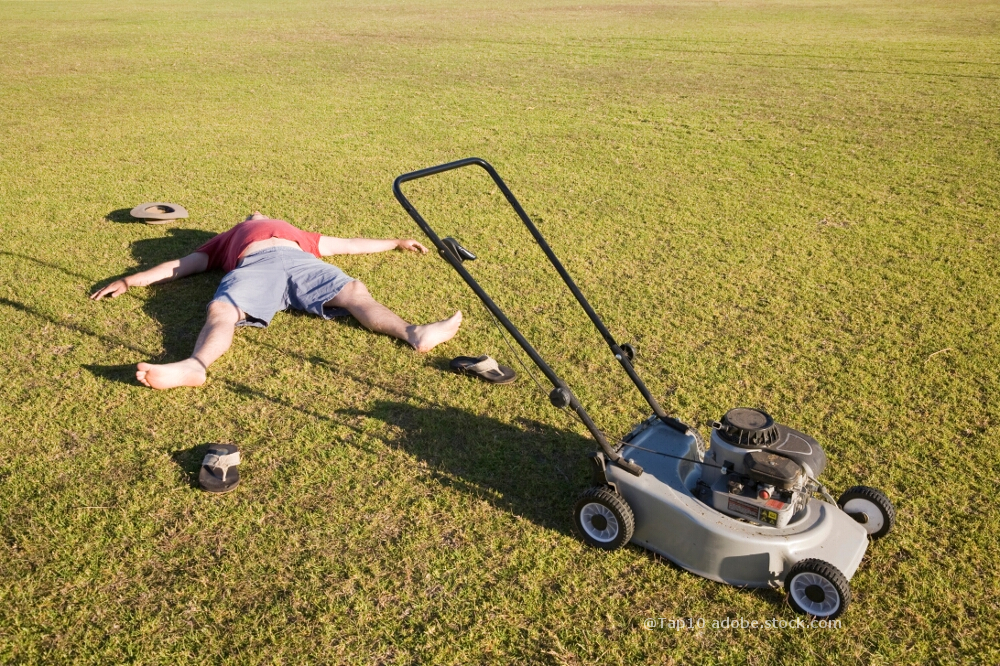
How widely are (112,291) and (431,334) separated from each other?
2.23 m

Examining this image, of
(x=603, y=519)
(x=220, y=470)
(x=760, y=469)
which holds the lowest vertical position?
(x=220, y=470)

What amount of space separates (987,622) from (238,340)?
3932 millimetres

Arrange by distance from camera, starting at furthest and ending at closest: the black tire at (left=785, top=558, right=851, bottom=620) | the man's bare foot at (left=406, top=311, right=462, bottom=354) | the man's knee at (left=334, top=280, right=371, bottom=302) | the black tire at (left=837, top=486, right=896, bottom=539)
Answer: the man's knee at (left=334, top=280, right=371, bottom=302), the man's bare foot at (left=406, top=311, right=462, bottom=354), the black tire at (left=837, top=486, right=896, bottom=539), the black tire at (left=785, top=558, right=851, bottom=620)

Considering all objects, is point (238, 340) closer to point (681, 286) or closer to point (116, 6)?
point (681, 286)

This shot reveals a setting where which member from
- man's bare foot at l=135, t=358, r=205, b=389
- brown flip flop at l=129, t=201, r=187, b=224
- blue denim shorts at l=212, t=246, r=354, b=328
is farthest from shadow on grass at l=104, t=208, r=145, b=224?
man's bare foot at l=135, t=358, r=205, b=389

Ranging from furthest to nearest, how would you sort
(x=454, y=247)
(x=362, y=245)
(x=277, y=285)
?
(x=362, y=245) → (x=277, y=285) → (x=454, y=247)

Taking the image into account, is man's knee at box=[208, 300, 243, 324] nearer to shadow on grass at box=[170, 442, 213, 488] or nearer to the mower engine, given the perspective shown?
shadow on grass at box=[170, 442, 213, 488]

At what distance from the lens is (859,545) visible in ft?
10.0

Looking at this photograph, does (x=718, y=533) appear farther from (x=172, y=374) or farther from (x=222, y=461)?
(x=172, y=374)

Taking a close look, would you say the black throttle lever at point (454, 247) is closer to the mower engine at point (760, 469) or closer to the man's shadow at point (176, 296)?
the mower engine at point (760, 469)

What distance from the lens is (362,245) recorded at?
602 centimetres

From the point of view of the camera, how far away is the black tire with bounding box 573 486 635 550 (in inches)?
123

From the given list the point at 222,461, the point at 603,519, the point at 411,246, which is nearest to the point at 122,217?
the point at 411,246

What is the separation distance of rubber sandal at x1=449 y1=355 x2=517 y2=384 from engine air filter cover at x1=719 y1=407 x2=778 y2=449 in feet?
5.15
